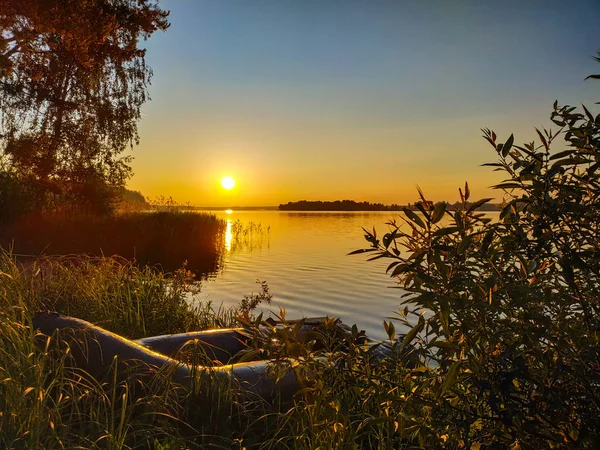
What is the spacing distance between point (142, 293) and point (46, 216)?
14.1 meters

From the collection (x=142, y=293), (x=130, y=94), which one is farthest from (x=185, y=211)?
(x=142, y=293)

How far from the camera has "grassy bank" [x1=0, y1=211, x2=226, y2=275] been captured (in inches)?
698

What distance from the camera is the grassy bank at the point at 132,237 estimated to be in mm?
17722

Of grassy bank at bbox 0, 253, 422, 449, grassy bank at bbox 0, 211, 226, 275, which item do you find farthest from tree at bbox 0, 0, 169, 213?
grassy bank at bbox 0, 253, 422, 449

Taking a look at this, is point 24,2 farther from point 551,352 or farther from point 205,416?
point 551,352

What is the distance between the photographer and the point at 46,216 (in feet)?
63.7

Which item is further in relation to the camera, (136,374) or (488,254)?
(136,374)

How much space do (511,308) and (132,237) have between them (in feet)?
67.9

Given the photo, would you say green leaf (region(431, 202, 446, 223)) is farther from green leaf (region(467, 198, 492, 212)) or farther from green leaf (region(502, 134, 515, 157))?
green leaf (region(502, 134, 515, 157))

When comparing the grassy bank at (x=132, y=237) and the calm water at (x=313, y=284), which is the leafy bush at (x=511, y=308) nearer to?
the calm water at (x=313, y=284)

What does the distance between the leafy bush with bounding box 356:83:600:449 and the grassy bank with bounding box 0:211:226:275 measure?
15.4 meters

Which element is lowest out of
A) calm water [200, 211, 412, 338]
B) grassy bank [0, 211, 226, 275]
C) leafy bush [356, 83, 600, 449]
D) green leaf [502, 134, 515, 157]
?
calm water [200, 211, 412, 338]

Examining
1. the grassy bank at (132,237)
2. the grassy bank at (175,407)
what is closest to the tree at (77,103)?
the grassy bank at (132,237)

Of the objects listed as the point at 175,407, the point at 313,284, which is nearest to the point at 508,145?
the point at 175,407
